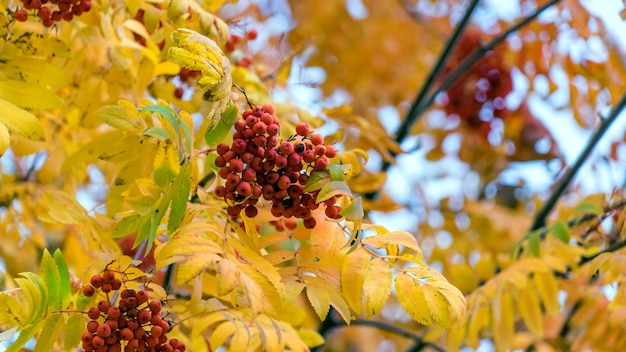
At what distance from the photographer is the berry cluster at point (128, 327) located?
51.8 inches

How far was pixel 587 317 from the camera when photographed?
2.62m

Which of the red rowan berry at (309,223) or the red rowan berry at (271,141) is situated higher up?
the red rowan berry at (271,141)

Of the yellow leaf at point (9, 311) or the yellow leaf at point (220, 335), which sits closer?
the yellow leaf at point (9, 311)

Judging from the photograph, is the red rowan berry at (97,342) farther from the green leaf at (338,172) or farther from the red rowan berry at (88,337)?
the green leaf at (338,172)

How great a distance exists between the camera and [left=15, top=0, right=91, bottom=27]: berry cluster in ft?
5.28

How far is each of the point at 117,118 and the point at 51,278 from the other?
1.03 feet

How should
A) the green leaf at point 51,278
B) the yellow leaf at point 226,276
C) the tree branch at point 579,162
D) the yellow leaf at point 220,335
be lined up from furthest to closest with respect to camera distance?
the tree branch at point 579,162 < the yellow leaf at point 220,335 < the green leaf at point 51,278 < the yellow leaf at point 226,276

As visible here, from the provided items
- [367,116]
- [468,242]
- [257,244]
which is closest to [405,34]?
[367,116]

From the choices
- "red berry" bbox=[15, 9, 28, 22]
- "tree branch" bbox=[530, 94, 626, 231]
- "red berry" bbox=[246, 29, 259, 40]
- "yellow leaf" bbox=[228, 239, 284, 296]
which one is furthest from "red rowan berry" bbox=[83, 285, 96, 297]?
"tree branch" bbox=[530, 94, 626, 231]

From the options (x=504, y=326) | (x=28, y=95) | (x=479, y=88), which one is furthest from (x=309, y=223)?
(x=479, y=88)

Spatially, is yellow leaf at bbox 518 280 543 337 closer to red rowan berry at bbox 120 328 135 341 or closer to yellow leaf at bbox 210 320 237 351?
yellow leaf at bbox 210 320 237 351

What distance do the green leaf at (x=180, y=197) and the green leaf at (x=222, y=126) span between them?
6 cm

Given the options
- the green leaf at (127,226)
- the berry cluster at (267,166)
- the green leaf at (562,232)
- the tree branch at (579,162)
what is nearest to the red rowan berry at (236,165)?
the berry cluster at (267,166)

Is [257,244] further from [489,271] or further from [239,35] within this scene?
[489,271]
